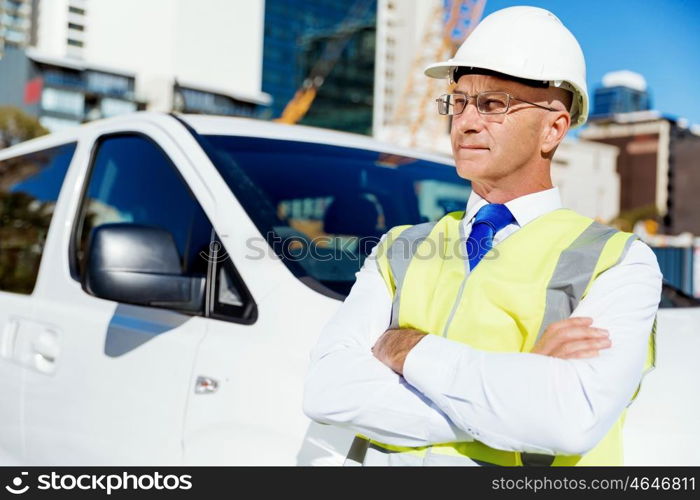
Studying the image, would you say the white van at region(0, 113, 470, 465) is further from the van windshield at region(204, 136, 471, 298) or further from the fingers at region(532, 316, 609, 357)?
the fingers at region(532, 316, 609, 357)

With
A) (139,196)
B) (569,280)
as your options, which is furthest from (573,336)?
(139,196)

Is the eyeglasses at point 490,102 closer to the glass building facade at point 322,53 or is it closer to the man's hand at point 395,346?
the man's hand at point 395,346

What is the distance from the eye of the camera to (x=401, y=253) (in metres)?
1.54

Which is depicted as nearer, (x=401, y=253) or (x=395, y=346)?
(x=395, y=346)

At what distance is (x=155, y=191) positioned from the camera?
Result: 2.78 metres

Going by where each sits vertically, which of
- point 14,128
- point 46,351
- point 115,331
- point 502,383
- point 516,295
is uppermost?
point 14,128

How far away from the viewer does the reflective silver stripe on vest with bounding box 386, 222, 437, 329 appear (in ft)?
4.87

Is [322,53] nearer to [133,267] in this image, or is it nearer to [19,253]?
[19,253]

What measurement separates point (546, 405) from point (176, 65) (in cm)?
8975

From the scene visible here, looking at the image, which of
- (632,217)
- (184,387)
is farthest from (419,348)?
(632,217)

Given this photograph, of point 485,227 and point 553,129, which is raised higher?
point 553,129

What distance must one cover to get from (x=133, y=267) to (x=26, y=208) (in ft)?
5.74

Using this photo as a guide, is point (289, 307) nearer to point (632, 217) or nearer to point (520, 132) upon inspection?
point (520, 132)

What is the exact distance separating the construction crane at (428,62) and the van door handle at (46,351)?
4914cm
